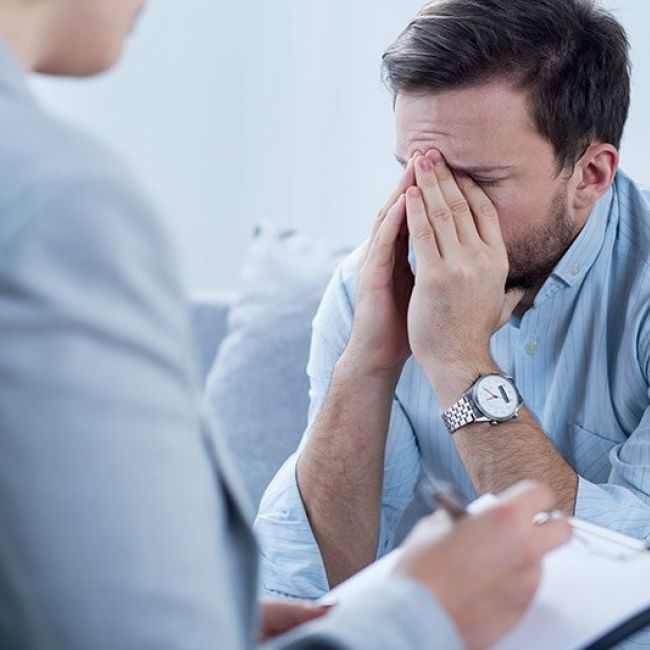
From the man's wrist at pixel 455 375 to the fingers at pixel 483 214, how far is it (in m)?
0.17

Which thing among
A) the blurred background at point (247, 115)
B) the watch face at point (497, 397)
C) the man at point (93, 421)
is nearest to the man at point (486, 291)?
the watch face at point (497, 397)

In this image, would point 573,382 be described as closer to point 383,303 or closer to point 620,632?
point 383,303

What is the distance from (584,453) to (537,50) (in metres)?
0.58

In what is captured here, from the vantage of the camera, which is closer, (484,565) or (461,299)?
(484,565)

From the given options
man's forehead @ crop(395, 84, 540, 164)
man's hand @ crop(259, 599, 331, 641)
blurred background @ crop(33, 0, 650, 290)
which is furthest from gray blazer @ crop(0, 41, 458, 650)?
blurred background @ crop(33, 0, 650, 290)

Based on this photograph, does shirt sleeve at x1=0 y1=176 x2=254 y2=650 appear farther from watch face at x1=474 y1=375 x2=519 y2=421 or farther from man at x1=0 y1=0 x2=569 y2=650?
watch face at x1=474 y1=375 x2=519 y2=421

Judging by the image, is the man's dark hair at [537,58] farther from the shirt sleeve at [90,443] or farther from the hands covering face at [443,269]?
the shirt sleeve at [90,443]

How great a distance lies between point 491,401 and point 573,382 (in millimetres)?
214

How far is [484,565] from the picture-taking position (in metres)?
0.78

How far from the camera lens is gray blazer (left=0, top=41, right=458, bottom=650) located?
622mm

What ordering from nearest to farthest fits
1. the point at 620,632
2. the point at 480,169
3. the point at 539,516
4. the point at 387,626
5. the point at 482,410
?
the point at 387,626, the point at 620,632, the point at 539,516, the point at 482,410, the point at 480,169

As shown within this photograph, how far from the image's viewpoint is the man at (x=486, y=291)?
1.63 meters

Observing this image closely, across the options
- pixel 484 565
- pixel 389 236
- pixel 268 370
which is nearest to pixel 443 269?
pixel 389 236

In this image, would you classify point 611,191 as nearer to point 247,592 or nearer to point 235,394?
point 235,394
